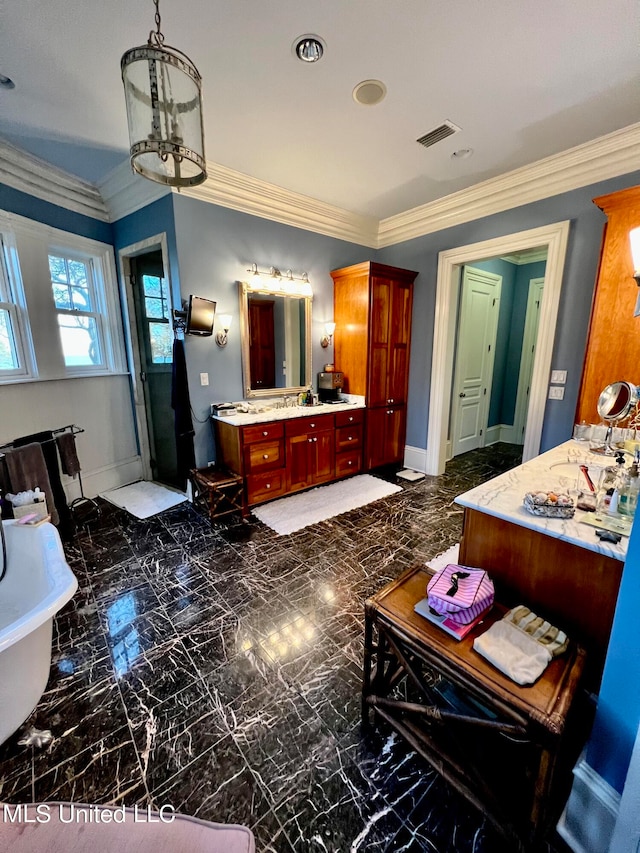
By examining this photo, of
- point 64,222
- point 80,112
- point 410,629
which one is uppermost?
point 80,112

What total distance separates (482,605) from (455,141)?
3237 millimetres

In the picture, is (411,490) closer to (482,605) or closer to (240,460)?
(240,460)

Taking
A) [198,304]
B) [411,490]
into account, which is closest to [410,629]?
[411,490]

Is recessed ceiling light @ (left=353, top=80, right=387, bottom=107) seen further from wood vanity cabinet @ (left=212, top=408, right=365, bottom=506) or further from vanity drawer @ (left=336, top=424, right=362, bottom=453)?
vanity drawer @ (left=336, top=424, right=362, bottom=453)

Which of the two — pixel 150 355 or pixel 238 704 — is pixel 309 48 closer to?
pixel 150 355

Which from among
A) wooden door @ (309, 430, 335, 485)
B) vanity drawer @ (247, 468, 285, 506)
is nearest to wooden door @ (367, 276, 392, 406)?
wooden door @ (309, 430, 335, 485)

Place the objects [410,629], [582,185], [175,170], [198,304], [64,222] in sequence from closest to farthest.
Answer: [410,629]
[175,170]
[582,185]
[198,304]
[64,222]

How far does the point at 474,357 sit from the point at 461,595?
4.44 m

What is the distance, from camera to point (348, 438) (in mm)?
4000

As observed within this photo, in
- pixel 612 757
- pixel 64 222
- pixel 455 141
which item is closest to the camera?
pixel 612 757

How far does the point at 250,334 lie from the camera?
3.59 meters

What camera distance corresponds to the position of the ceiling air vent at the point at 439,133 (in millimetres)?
2469

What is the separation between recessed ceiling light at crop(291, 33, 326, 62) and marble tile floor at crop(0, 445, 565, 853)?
309 centimetres

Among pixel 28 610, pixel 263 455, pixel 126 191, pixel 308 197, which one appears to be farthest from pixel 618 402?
pixel 126 191
